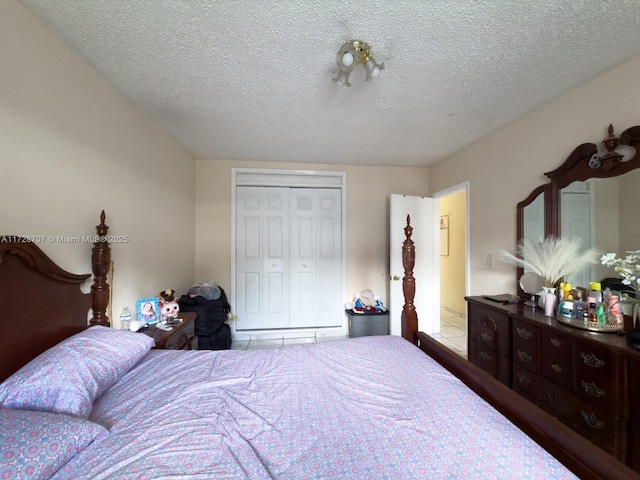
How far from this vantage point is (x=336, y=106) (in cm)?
196

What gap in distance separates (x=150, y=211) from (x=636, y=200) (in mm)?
3453

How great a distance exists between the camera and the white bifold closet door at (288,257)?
3.36m

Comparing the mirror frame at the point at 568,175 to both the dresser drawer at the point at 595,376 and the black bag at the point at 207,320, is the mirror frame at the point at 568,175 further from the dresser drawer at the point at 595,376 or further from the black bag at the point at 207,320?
the black bag at the point at 207,320

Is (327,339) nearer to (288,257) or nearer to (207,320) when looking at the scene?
(288,257)

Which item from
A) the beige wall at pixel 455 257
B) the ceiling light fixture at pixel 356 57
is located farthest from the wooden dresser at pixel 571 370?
the beige wall at pixel 455 257

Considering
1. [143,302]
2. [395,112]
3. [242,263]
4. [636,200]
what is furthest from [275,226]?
[636,200]

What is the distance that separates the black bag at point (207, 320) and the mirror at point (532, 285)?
2.87 metres

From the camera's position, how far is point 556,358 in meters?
1.42

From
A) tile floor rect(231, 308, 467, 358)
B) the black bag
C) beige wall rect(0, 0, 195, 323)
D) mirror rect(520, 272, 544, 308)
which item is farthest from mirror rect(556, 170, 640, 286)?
beige wall rect(0, 0, 195, 323)

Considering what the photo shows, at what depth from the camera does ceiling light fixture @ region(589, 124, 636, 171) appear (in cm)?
143

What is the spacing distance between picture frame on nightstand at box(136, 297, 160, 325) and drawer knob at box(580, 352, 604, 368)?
9.00ft

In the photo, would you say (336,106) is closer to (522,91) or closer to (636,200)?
(522,91)

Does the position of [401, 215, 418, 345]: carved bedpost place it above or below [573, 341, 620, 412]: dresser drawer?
above

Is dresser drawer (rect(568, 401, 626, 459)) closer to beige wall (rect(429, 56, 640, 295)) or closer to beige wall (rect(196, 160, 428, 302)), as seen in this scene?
beige wall (rect(429, 56, 640, 295))
